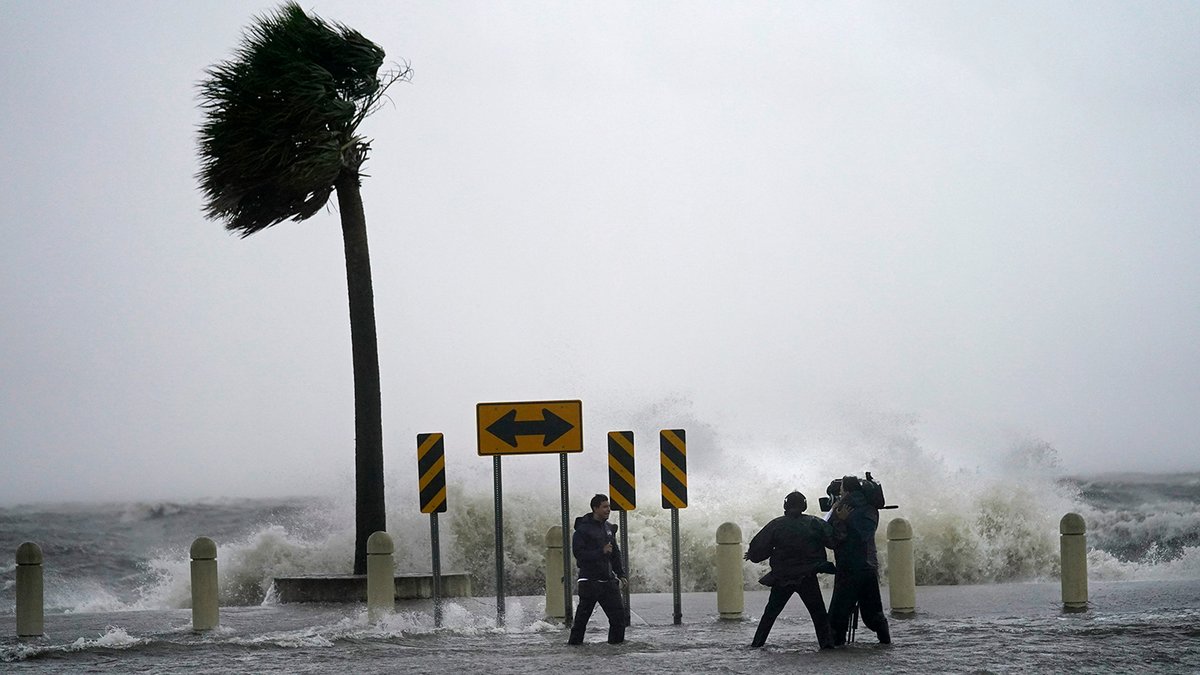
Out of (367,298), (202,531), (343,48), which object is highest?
(343,48)

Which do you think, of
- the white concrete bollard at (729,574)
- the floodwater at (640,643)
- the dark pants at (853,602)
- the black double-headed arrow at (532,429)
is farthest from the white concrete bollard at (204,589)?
the dark pants at (853,602)

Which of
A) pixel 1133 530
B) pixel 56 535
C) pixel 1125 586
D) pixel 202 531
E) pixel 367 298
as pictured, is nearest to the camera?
pixel 1125 586

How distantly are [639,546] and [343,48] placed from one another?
11985 millimetres

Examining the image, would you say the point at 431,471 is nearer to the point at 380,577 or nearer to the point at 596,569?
the point at 380,577

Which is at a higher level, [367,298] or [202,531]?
[367,298]

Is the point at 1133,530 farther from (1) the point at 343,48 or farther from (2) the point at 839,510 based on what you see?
(2) the point at 839,510

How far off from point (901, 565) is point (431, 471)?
5800mm

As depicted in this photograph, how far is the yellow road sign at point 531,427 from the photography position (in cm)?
1895

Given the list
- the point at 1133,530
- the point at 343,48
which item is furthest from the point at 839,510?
the point at 1133,530

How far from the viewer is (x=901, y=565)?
66.2ft

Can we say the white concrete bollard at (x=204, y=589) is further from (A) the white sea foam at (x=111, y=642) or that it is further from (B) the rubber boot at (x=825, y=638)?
(B) the rubber boot at (x=825, y=638)

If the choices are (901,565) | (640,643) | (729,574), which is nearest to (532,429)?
(729,574)

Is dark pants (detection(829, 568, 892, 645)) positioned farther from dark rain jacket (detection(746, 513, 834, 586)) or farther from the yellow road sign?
the yellow road sign

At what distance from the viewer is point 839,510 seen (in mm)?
16047
